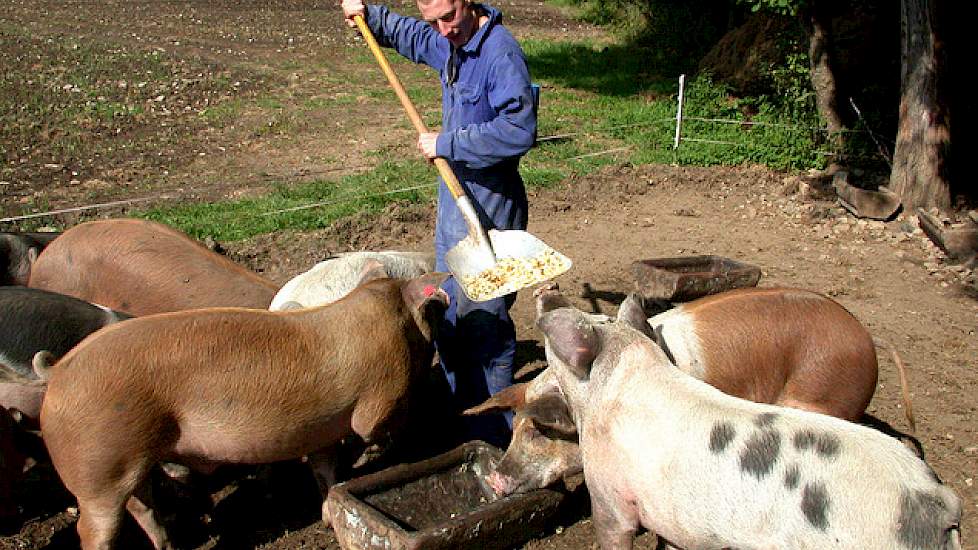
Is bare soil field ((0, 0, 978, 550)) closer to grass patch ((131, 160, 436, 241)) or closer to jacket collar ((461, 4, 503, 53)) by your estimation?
grass patch ((131, 160, 436, 241))

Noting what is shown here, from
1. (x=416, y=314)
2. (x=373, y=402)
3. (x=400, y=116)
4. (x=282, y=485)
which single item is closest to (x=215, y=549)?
(x=282, y=485)

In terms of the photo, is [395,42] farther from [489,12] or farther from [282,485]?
[282,485]

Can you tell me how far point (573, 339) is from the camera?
11.4 ft

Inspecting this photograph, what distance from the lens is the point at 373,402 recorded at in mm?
3998

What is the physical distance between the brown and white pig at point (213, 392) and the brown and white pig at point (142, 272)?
1068 millimetres

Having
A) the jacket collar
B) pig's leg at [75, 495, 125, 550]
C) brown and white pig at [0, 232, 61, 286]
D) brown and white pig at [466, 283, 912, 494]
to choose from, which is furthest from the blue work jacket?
brown and white pig at [0, 232, 61, 286]

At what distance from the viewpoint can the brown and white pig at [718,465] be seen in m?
2.88

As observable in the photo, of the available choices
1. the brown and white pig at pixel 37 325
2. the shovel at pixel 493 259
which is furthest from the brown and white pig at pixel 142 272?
the shovel at pixel 493 259

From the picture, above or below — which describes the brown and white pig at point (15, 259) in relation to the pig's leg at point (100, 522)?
above

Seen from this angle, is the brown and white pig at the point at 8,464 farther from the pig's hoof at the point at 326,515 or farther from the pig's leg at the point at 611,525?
the pig's leg at the point at 611,525

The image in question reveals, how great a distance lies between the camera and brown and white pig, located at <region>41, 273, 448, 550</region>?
3525 millimetres

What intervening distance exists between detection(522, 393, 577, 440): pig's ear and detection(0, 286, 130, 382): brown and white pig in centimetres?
216

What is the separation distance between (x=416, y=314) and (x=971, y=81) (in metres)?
8.42

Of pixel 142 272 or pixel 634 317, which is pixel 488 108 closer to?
pixel 634 317
